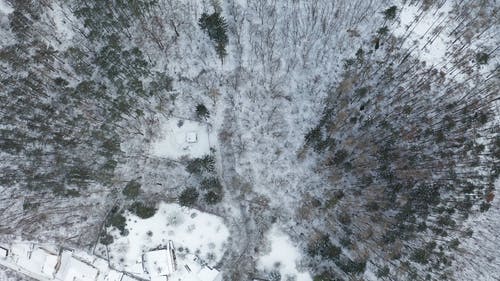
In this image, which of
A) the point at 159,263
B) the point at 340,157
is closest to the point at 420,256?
the point at 340,157

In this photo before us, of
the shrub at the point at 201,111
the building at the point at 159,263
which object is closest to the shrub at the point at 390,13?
the shrub at the point at 201,111

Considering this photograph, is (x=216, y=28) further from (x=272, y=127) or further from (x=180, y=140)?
(x=180, y=140)

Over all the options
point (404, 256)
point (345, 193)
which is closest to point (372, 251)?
point (404, 256)

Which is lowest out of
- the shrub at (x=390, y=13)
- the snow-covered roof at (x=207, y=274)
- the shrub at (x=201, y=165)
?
the snow-covered roof at (x=207, y=274)

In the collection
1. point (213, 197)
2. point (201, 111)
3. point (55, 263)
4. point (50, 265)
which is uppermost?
point (201, 111)

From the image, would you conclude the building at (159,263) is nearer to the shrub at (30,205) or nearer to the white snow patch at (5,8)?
the shrub at (30,205)

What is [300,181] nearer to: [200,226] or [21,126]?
Answer: [200,226]

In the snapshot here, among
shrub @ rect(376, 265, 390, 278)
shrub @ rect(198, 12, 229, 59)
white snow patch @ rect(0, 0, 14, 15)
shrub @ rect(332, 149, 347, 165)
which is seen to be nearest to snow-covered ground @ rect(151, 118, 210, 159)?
shrub @ rect(198, 12, 229, 59)
